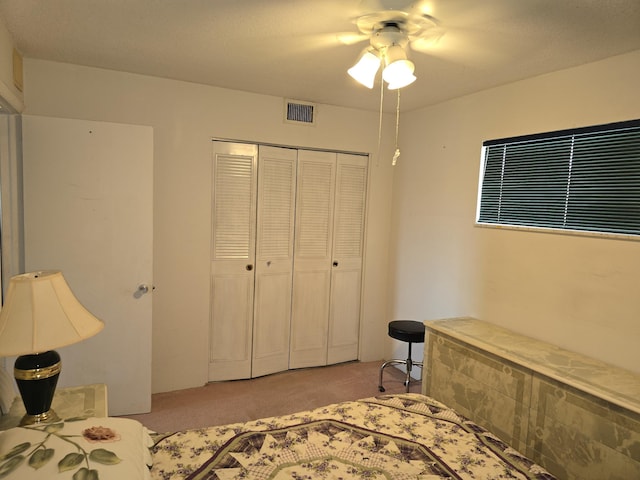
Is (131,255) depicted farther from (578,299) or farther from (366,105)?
(578,299)

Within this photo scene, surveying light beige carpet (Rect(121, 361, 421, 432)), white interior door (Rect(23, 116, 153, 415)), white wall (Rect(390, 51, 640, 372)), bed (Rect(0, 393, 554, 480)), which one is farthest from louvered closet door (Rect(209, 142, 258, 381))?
bed (Rect(0, 393, 554, 480))

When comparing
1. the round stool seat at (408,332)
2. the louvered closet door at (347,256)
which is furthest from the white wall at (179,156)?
the round stool seat at (408,332)

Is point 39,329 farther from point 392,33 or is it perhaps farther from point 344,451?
point 392,33

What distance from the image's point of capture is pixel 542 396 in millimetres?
2135

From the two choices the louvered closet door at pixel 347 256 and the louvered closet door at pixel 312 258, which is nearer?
the louvered closet door at pixel 312 258

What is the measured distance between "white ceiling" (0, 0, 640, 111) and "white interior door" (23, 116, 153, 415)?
21.0 inches

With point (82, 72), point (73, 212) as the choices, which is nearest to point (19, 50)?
point (82, 72)

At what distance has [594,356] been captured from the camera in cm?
233

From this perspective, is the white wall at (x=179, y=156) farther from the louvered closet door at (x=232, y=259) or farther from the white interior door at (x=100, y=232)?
the white interior door at (x=100, y=232)

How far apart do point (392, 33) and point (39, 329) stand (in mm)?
1866

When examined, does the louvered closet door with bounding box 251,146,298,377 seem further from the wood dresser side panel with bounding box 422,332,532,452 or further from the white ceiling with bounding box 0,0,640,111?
the wood dresser side panel with bounding box 422,332,532,452

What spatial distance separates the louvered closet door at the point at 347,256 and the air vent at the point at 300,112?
17.4 inches

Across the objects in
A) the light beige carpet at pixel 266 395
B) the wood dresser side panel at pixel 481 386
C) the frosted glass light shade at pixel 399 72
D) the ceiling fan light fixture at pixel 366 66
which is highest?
the ceiling fan light fixture at pixel 366 66

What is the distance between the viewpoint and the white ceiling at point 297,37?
1.83m
